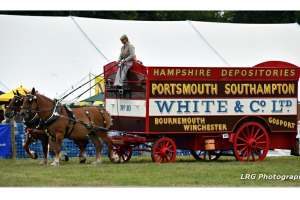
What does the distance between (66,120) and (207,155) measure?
4317mm

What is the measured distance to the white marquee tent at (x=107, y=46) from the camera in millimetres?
25891

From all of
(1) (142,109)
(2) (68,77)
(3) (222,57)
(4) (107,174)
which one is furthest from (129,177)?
(3) (222,57)

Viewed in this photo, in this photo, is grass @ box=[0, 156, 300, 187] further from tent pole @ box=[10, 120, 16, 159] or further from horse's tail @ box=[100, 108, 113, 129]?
tent pole @ box=[10, 120, 16, 159]

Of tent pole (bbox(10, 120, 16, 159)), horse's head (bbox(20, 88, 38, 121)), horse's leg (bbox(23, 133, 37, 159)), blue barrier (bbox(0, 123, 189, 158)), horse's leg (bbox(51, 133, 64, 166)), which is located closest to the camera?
horse's leg (bbox(51, 133, 64, 166))

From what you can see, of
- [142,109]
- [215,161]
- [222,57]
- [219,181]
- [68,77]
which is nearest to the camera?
[219,181]

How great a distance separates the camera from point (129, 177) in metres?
14.7

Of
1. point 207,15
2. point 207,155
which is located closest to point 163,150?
point 207,155

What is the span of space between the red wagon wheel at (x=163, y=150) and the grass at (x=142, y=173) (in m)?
0.21

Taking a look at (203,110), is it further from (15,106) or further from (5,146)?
(5,146)

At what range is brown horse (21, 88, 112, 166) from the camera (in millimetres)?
17484

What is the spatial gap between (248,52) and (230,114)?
11.7 m

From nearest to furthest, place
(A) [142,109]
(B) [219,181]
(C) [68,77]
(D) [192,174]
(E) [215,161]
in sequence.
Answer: (B) [219,181], (D) [192,174], (A) [142,109], (E) [215,161], (C) [68,77]

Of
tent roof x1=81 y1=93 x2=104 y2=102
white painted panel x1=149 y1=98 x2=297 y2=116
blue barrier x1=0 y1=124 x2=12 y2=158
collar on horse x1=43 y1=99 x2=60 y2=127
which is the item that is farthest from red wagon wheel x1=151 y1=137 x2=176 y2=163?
tent roof x1=81 y1=93 x2=104 y2=102

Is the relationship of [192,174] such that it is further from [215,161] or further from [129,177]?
[215,161]
